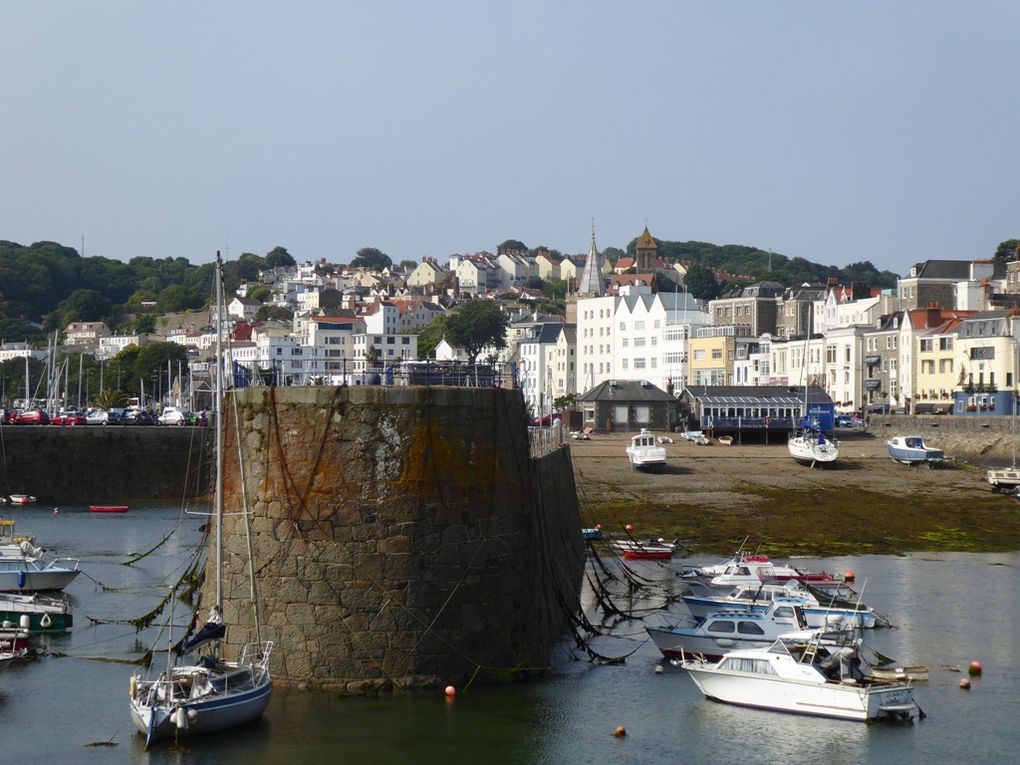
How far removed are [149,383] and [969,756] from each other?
451ft

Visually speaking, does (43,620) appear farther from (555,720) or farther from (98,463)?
(98,463)

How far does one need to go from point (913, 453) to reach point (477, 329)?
94031 millimetres

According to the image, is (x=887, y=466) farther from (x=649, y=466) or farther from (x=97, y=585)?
(x=97, y=585)

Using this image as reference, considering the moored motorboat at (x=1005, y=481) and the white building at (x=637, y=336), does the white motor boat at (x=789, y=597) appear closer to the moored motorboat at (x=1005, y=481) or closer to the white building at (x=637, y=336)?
the moored motorboat at (x=1005, y=481)

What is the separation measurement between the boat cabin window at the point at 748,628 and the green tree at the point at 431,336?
135m

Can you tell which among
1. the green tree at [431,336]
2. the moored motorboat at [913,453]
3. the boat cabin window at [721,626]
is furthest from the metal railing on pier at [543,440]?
the green tree at [431,336]

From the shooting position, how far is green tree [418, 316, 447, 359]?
17201cm

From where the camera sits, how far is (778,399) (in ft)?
293

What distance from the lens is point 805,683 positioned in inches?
1057

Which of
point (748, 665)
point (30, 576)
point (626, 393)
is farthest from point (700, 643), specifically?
point (626, 393)

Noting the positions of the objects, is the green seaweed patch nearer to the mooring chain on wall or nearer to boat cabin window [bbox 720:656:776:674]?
the mooring chain on wall

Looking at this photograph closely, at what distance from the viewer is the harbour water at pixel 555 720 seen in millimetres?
23234

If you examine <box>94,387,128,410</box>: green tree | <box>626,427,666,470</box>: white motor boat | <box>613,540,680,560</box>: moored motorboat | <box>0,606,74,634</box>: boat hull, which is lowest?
<box>0,606,74,634</box>: boat hull

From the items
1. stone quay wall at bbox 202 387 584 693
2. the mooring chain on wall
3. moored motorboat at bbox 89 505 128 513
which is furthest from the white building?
stone quay wall at bbox 202 387 584 693
